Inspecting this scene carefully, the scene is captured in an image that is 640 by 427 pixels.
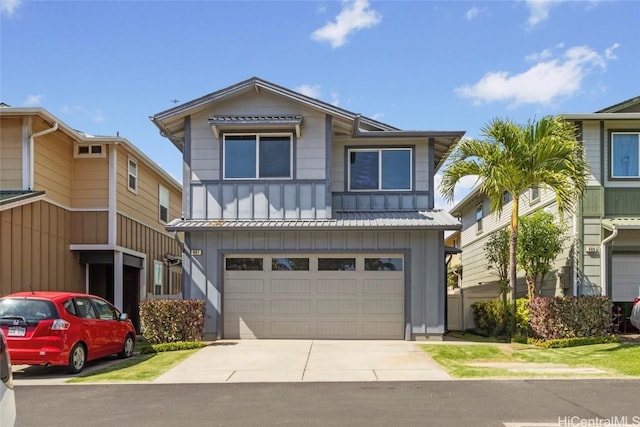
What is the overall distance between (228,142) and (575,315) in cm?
936

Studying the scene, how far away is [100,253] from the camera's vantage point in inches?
673

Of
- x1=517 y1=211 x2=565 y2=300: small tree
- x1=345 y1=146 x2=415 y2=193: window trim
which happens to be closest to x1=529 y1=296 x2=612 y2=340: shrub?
x1=517 y1=211 x2=565 y2=300: small tree

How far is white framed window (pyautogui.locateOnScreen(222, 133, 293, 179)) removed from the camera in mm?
14906

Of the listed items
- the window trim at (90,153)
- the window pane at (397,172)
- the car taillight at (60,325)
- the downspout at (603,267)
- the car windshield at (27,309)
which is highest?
the window trim at (90,153)

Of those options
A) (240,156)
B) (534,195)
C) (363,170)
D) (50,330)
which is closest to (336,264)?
(363,170)

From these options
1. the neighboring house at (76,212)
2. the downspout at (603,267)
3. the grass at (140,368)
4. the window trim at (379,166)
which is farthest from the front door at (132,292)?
the downspout at (603,267)

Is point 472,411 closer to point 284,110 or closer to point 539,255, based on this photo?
point 539,255

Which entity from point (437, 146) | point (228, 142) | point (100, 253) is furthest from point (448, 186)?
point (100, 253)

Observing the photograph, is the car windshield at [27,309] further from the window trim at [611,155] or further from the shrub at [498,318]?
the window trim at [611,155]

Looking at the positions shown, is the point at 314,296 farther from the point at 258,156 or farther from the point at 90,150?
the point at 90,150

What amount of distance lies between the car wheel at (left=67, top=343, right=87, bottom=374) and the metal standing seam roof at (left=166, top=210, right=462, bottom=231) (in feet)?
14.2

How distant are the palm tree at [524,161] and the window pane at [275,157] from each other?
429cm

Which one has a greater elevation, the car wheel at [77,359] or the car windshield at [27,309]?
the car windshield at [27,309]

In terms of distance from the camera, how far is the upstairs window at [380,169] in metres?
15.4
